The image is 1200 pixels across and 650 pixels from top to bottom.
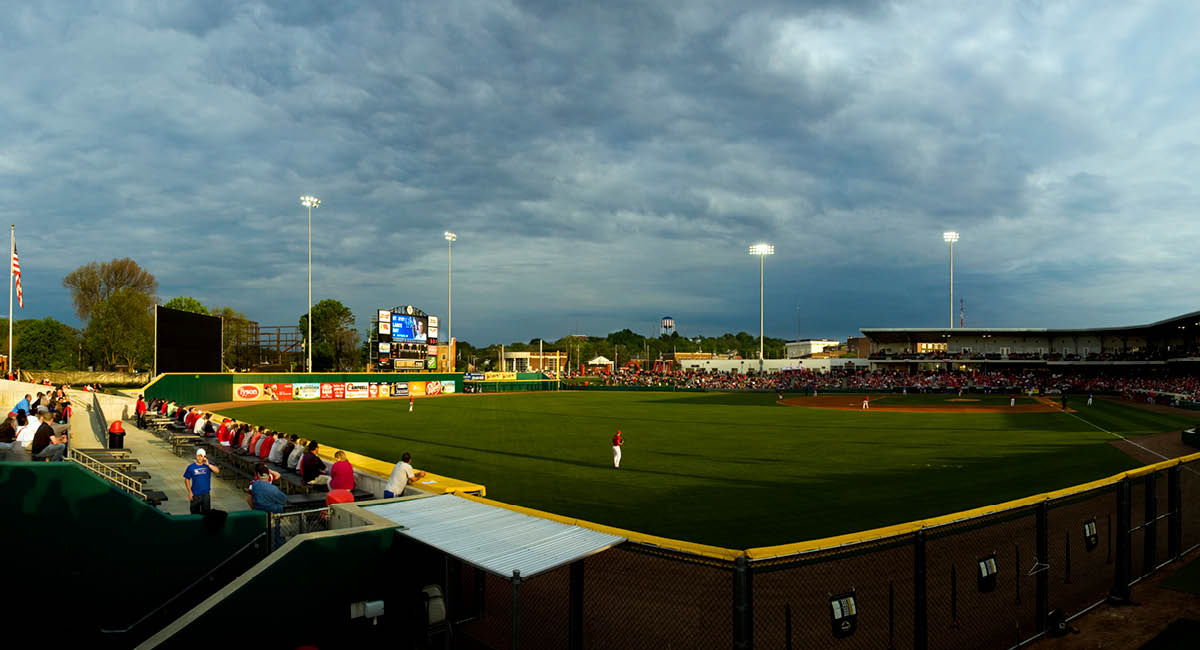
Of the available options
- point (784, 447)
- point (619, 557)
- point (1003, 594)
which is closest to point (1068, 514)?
point (1003, 594)

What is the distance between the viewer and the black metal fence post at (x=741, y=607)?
460cm

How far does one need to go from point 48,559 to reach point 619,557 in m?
6.88

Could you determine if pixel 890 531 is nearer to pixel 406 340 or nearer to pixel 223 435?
pixel 223 435

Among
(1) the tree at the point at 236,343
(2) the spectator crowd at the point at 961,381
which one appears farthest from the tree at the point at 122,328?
(2) the spectator crowd at the point at 961,381

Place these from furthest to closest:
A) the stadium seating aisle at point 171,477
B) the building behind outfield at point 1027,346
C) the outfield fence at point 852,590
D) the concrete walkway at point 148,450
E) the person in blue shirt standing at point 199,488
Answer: the building behind outfield at point 1027,346 < the concrete walkway at point 148,450 < the stadium seating aisle at point 171,477 < the person in blue shirt standing at point 199,488 < the outfield fence at point 852,590

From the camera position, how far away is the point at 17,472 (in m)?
6.86

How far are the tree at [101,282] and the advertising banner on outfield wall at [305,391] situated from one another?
40.0 metres

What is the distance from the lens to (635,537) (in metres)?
6.23

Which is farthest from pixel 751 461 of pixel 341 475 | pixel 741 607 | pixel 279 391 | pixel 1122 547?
pixel 279 391

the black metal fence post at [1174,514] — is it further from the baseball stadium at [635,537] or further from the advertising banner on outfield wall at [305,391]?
the advertising banner on outfield wall at [305,391]

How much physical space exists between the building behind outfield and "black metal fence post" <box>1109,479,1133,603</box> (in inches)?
2965

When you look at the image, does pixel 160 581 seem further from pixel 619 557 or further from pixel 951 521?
pixel 951 521

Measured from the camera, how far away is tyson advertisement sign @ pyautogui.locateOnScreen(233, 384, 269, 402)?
5210 centimetres

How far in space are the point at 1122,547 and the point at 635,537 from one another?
6.11m
